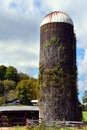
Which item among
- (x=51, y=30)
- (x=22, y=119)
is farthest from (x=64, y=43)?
(x=22, y=119)

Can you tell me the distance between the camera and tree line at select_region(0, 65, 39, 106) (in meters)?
75.3

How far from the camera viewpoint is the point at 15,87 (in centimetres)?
9419

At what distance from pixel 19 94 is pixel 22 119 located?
118 feet

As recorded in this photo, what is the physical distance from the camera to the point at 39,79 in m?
36.8

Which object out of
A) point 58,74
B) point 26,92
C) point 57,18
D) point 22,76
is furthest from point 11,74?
point 58,74

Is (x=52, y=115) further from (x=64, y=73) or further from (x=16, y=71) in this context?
(x=16, y=71)

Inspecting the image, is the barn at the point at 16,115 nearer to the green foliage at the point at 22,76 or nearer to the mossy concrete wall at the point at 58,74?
the mossy concrete wall at the point at 58,74

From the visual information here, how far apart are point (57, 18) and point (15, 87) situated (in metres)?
59.2

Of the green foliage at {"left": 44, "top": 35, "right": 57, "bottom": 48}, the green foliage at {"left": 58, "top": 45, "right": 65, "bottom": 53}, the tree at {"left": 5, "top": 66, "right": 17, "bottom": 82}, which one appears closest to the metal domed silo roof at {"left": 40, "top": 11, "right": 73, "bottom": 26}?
the green foliage at {"left": 44, "top": 35, "right": 57, "bottom": 48}

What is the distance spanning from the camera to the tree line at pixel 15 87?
7533 centimetres

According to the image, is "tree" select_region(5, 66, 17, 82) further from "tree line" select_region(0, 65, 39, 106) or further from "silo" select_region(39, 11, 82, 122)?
"silo" select_region(39, 11, 82, 122)

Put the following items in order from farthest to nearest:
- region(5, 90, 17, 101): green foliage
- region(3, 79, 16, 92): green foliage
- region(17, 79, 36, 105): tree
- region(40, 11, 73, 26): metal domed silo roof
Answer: region(3, 79, 16, 92): green foliage → region(5, 90, 17, 101): green foliage → region(17, 79, 36, 105): tree → region(40, 11, 73, 26): metal domed silo roof

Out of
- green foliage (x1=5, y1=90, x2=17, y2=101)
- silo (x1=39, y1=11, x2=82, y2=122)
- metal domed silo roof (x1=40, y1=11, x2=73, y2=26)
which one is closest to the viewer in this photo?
silo (x1=39, y1=11, x2=82, y2=122)

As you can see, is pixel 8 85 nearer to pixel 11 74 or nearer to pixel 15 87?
pixel 15 87
